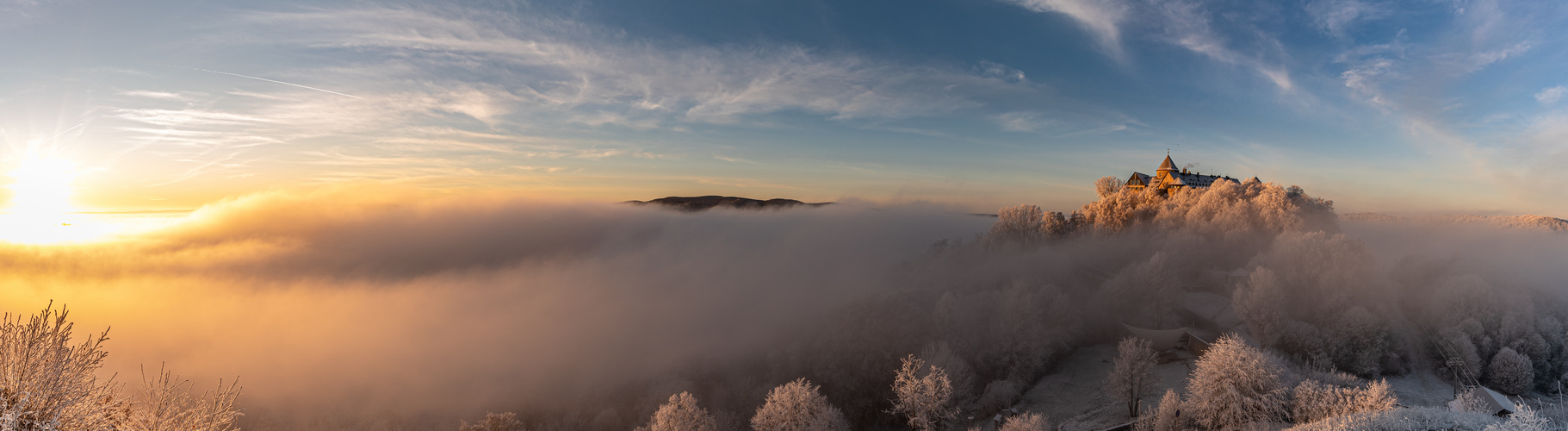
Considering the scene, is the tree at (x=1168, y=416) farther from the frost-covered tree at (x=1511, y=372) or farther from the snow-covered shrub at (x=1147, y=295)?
the frost-covered tree at (x=1511, y=372)

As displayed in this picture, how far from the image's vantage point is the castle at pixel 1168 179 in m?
78.6

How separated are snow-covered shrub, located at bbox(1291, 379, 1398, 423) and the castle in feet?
199

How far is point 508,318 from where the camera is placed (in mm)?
119438

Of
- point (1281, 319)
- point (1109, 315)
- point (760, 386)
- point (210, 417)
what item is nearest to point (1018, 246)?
point (1109, 315)

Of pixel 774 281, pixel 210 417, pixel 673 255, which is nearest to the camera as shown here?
Answer: pixel 210 417

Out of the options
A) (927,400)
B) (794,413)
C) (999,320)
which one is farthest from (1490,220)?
(794,413)

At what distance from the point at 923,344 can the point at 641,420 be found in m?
26.5

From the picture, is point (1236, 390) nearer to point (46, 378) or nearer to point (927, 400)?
point (927, 400)

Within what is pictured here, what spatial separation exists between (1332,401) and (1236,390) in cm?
328

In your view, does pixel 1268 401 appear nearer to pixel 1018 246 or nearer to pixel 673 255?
pixel 1018 246

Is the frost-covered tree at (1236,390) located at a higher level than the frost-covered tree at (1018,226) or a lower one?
lower

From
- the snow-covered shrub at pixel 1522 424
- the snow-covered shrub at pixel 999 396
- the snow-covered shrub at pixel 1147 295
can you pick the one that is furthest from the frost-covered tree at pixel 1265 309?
the snow-covered shrub at pixel 1522 424

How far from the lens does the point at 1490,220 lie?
79438mm

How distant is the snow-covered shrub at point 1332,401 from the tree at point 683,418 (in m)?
30.5
